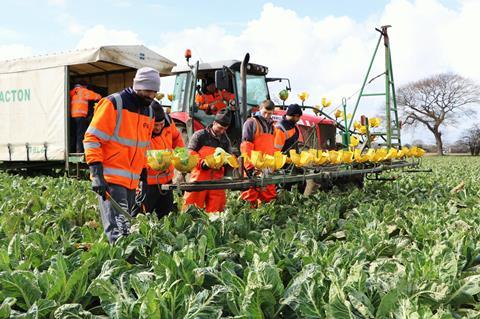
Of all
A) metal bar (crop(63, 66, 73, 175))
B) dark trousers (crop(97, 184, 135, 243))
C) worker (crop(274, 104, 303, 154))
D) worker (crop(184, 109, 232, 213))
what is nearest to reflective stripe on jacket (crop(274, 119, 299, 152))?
worker (crop(274, 104, 303, 154))

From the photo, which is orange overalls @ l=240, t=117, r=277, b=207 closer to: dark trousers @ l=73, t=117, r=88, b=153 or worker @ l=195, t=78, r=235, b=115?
worker @ l=195, t=78, r=235, b=115

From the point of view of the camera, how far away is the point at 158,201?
4.78 m

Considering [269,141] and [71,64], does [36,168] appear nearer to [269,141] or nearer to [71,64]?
[71,64]

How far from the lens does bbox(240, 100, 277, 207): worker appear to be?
6.01 meters

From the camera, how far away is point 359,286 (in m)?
2.32

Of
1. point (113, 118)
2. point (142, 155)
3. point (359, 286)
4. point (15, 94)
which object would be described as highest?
point (15, 94)

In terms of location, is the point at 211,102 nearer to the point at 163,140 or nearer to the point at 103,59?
the point at 103,59

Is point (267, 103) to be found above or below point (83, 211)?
above

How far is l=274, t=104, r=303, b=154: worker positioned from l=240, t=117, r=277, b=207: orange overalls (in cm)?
12

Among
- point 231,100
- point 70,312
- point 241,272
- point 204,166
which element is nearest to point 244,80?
point 231,100

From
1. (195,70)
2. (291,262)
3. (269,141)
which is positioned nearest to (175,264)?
(291,262)

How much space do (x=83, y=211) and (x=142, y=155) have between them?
139 cm

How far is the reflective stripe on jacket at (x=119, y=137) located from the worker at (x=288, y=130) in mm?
2587

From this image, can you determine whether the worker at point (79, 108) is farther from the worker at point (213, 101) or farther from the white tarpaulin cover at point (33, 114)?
the worker at point (213, 101)
